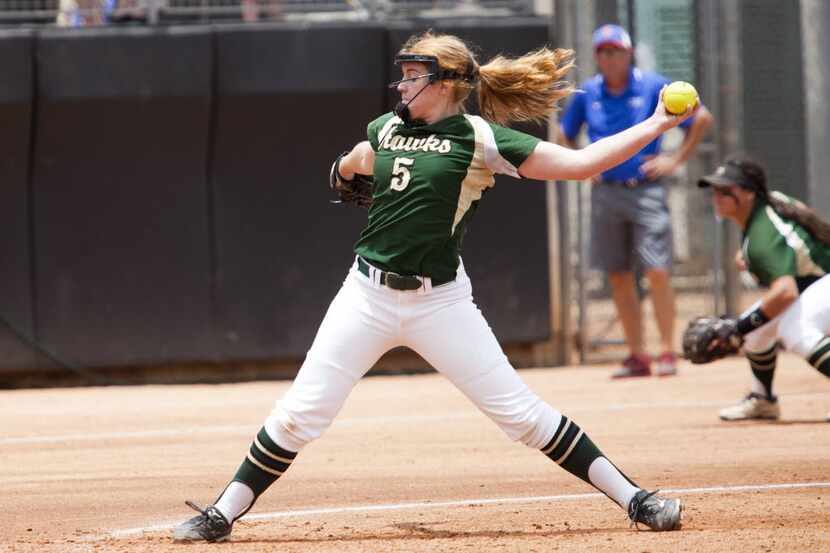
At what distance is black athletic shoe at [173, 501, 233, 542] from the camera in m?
5.43

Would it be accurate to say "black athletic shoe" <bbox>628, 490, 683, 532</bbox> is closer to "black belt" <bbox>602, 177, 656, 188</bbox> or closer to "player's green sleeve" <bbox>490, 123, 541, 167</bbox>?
"player's green sleeve" <bbox>490, 123, 541, 167</bbox>

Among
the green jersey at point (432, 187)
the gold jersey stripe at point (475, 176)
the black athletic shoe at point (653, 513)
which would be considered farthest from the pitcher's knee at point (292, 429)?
A: the black athletic shoe at point (653, 513)

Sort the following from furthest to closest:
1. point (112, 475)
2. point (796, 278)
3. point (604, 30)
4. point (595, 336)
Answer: point (595, 336), point (604, 30), point (796, 278), point (112, 475)

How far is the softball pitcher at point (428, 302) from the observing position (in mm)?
5438

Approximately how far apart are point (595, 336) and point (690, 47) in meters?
2.98

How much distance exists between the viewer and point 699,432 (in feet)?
28.1

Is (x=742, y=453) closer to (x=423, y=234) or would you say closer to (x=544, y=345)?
(x=423, y=234)

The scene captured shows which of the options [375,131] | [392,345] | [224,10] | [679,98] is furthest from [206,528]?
[224,10]

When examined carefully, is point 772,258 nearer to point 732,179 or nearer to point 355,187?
point 732,179

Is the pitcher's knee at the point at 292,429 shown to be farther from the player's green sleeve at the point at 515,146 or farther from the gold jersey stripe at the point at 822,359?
the gold jersey stripe at the point at 822,359

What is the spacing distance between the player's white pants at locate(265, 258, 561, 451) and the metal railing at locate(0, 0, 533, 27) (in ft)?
22.4

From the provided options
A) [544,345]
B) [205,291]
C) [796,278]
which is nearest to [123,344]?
[205,291]

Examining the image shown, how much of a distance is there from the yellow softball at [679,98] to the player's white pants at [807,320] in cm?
321

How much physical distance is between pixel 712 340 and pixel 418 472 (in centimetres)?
216
